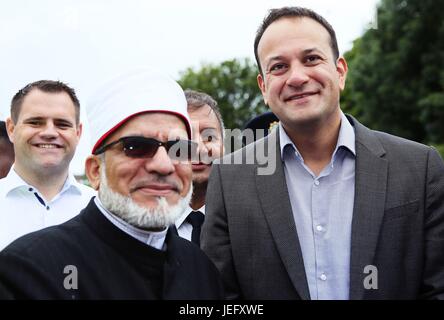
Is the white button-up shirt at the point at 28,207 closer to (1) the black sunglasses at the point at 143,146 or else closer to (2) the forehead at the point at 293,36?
(1) the black sunglasses at the point at 143,146

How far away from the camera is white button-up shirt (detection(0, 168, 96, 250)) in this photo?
4695 mm

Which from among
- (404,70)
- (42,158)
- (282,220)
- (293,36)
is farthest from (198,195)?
(404,70)

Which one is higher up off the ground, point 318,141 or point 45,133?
point 45,133

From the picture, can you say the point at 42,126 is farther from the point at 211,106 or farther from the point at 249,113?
the point at 249,113

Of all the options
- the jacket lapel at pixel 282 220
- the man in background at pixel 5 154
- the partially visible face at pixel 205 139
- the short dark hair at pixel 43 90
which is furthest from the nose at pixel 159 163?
the man in background at pixel 5 154

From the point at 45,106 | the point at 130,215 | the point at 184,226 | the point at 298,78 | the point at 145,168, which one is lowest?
the point at 130,215

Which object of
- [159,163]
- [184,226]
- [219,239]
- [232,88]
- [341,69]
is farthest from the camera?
[232,88]

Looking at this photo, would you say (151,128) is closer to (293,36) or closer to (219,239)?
(219,239)

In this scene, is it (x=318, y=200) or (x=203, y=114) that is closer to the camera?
(x=318, y=200)

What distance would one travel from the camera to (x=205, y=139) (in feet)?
16.9

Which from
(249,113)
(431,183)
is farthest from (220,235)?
(249,113)

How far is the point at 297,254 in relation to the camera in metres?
3.54

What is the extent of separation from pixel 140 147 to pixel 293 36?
1.19 m

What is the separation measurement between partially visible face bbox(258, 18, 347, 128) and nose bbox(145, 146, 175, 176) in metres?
0.89
